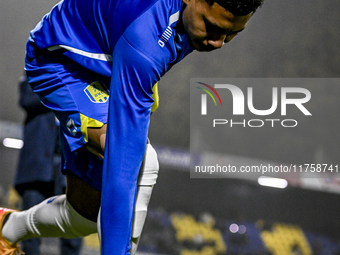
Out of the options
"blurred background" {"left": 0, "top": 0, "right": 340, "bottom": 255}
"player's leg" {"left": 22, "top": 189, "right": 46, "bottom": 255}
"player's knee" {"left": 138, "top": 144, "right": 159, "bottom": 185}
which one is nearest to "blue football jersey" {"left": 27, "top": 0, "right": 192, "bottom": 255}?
"player's knee" {"left": 138, "top": 144, "right": 159, "bottom": 185}

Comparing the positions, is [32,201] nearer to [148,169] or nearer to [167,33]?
[148,169]

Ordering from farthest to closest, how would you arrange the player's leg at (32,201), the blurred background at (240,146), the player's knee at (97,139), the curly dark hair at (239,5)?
the blurred background at (240,146), the player's leg at (32,201), the player's knee at (97,139), the curly dark hair at (239,5)

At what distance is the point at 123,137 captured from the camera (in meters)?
0.63

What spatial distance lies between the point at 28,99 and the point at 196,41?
1036 millimetres

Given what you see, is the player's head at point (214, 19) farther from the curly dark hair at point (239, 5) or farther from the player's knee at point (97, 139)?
the player's knee at point (97, 139)

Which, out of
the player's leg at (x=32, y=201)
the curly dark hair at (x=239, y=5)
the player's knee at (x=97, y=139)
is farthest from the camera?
the player's leg at (x=32, y=201)

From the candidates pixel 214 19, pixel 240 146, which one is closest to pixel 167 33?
pixel 214 19

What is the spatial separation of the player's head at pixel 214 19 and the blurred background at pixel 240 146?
171 centimetres

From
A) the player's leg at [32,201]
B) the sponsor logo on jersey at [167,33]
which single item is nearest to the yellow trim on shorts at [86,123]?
the sponsor logo on jersey at [167,33]

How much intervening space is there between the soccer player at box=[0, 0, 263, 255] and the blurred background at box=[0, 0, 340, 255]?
4.51ft

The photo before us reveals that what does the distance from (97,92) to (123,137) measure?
25 cm

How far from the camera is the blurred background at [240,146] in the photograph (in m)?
2.29

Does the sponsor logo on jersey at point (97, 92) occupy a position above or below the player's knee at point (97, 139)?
above

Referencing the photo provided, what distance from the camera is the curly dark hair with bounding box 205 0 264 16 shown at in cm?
60
